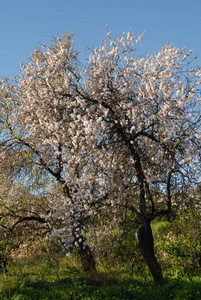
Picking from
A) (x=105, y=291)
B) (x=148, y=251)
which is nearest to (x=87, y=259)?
(x=148, y=251)

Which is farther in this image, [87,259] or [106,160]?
[87,259]

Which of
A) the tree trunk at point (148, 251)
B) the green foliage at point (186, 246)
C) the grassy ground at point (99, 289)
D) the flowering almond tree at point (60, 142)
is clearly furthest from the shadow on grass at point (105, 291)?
the green foliage at point (186, 246)

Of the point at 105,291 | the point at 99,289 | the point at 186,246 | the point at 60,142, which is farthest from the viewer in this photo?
the point at 186,246

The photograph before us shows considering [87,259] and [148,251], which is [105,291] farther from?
[87,259]

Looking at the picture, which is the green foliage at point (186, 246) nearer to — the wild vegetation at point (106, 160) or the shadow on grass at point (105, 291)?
the wild vegetation at point (106, 160)

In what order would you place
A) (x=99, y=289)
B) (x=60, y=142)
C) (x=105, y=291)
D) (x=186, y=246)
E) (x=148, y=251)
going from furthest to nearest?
(x=186, y=246) → (x=60, y=142) → (x=148, y=251) → (x=99, y=289) → (x=105, y=291)

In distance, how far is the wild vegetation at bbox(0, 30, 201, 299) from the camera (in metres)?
7.05

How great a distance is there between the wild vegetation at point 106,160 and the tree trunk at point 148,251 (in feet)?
0.09

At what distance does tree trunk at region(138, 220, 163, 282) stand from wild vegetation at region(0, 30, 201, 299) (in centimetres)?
3

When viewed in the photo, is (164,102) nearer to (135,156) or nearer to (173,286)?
(135,156)

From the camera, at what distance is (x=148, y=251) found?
721 centimetres

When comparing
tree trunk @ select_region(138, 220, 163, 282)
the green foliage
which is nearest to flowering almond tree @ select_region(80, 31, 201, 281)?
tree trunk @ select_region(138, 220, 163, 282)

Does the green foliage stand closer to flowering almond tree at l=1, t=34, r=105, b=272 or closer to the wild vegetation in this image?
the wild vegetation

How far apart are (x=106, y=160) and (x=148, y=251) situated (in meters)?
2.78
